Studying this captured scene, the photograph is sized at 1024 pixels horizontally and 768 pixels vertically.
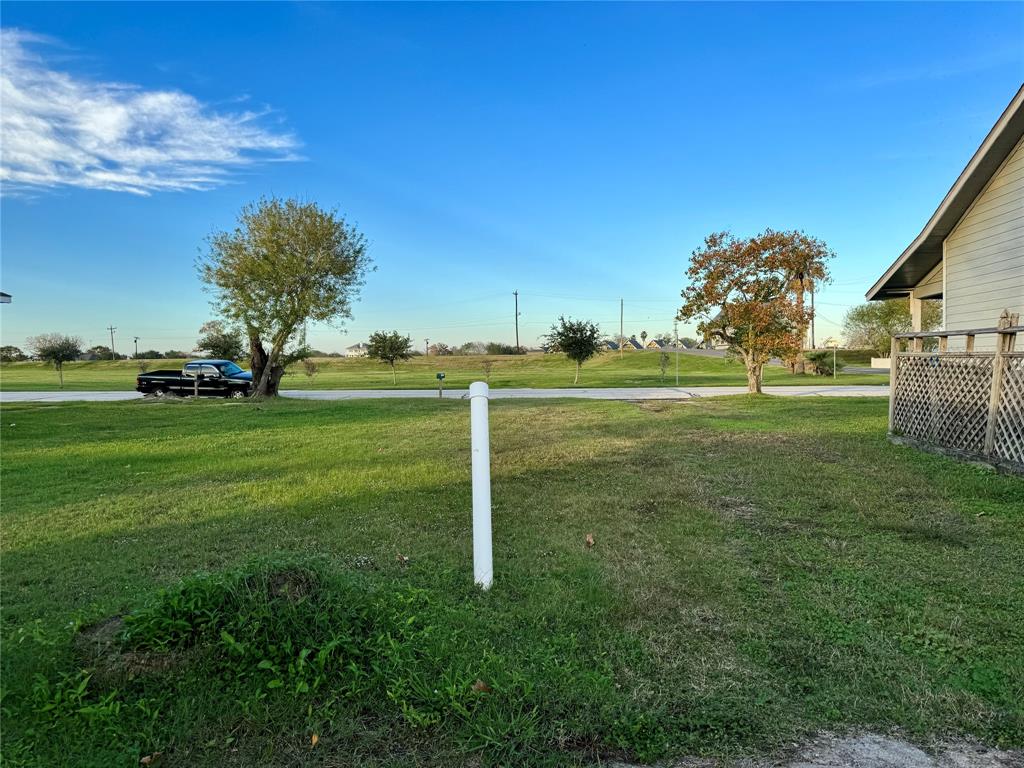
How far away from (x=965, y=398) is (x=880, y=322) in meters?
47.2

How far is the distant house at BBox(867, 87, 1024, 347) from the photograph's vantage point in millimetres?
9141

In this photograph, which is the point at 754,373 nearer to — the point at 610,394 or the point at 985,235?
the point at 610,394

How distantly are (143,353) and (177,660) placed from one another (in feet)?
262

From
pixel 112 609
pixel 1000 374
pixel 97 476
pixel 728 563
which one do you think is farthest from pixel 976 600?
pixel 97 476

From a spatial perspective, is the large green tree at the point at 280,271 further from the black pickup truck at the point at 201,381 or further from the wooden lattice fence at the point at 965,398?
the wooden lattice fence at the point at 965,398

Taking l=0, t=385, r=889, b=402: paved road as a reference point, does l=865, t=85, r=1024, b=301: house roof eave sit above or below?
above

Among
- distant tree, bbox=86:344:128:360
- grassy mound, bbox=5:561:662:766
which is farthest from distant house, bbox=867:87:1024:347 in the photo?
distant tree, bbox=86:344:128:360

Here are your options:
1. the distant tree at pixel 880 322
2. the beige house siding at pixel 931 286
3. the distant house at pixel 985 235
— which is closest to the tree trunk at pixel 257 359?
the distant house at pixel 985 235

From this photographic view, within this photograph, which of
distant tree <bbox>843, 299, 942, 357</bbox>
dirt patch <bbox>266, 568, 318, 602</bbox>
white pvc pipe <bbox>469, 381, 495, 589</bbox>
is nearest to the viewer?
dirt patch <bbox>266, 568, 318, 602</bbox>

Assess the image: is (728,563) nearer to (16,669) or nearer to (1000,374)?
(16,669)

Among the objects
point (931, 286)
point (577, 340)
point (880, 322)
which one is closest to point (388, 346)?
point (577, 340)

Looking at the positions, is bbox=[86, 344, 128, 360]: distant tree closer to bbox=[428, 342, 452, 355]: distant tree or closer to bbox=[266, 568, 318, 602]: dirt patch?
bbox=[428, 342, 452, 355]: distant tree

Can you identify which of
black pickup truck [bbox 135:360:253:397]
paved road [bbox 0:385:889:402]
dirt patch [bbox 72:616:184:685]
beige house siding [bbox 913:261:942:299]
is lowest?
paved road [bbox 0:385:889:402]

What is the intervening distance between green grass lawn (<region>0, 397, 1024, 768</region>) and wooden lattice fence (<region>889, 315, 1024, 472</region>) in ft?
2.30
